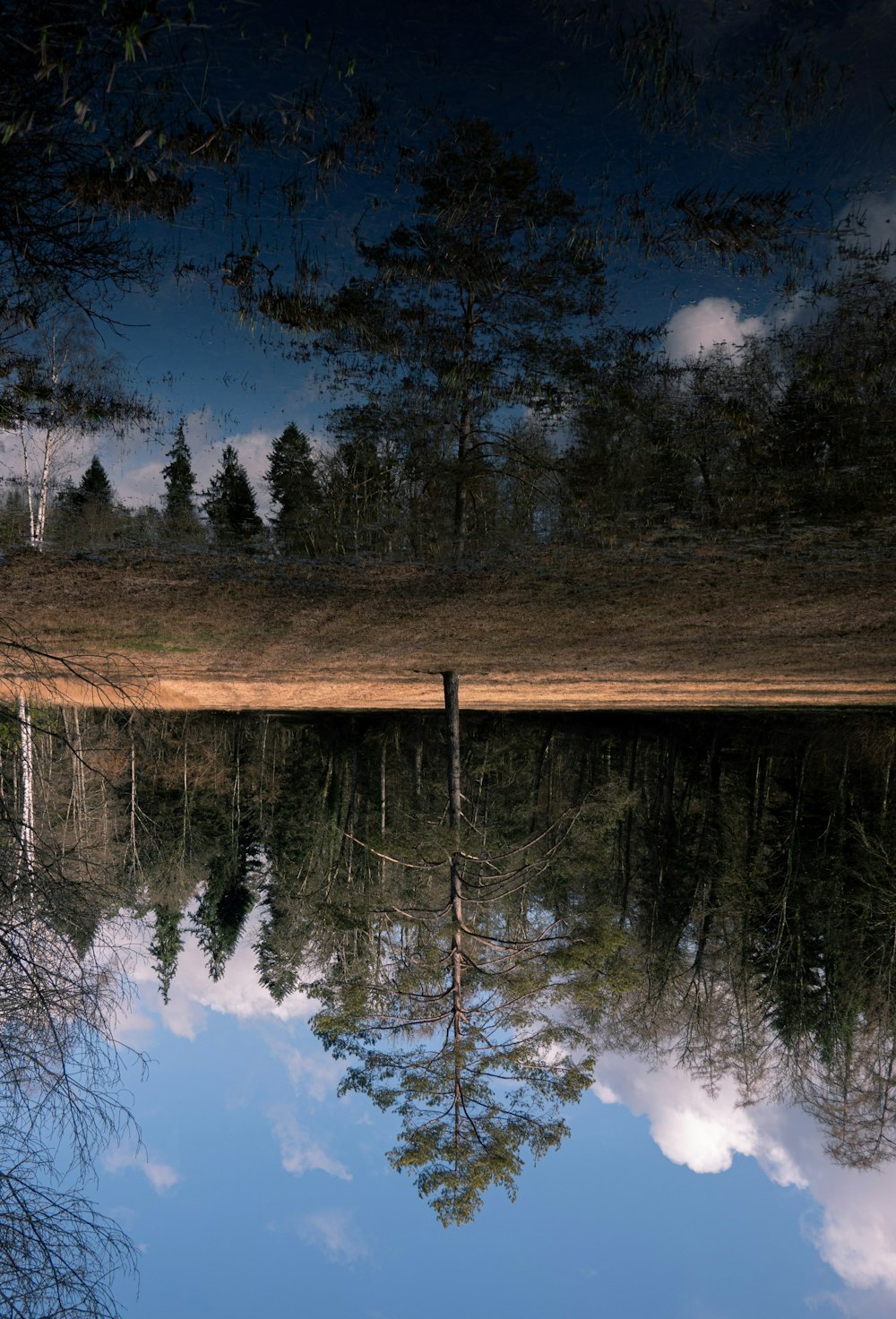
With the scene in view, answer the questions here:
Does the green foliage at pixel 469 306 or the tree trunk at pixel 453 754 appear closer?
the green foliage at pixel 469 306

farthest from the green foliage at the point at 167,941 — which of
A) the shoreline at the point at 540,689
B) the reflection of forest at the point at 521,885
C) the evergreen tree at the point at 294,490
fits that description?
the evergreen tree at the point at 294,490

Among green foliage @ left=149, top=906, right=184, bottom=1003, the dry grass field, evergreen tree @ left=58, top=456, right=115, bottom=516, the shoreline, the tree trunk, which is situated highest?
evergreen tree @ left=58, top=456, right=115, bottom=516

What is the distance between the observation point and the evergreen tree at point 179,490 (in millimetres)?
13961

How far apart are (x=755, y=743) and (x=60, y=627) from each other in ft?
50.0

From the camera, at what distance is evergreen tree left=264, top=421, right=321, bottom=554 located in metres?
14.9

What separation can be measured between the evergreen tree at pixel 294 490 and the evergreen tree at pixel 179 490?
5.57 ft

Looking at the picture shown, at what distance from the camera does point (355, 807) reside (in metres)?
17.8

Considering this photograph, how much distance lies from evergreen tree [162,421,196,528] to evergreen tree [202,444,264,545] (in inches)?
12.8

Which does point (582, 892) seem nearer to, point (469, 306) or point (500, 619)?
point (500, 619)

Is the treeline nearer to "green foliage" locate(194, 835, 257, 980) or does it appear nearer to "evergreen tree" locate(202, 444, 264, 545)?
"evergreen tree" locate(202, 444, 264, 545)

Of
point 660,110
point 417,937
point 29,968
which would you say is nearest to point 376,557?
point 417,937

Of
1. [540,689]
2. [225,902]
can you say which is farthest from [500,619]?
[225,902]

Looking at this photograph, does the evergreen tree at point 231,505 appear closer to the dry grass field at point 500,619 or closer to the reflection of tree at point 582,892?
the dry grass field at point 500,619

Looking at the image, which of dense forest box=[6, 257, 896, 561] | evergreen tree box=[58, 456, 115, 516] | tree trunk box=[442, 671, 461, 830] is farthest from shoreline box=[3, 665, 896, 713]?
evergreen tree box=[58, 456, 115, 516]
